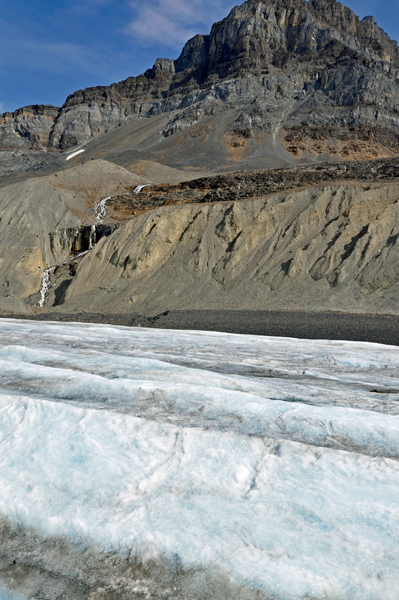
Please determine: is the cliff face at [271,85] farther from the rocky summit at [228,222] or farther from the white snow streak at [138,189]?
the white snow streak at [138,189]

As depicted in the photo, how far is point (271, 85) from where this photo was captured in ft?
288

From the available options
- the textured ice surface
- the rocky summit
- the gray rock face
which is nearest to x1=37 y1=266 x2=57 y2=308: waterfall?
the rocky summit

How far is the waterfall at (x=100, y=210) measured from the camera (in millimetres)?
30708

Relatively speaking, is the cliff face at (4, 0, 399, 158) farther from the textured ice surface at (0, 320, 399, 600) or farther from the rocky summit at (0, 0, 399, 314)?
the textured ice surface at (0, 320, 399, 600)

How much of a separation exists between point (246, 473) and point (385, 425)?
47.1 inches

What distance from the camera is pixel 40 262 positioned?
27.2m

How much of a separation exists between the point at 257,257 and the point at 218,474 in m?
17.9

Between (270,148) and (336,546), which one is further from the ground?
(270,148)

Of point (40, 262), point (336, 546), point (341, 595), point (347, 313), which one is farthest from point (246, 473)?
point (40, 262)

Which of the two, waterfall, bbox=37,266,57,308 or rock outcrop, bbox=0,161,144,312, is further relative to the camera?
rock outcrop, bbox=0,161,144,312

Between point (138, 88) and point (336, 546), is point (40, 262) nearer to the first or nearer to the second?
point (336, 546)

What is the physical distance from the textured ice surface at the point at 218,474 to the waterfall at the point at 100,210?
89.5 feet

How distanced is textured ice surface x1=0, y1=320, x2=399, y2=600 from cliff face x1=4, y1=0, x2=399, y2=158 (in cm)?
7193

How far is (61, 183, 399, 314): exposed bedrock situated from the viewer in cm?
1672
